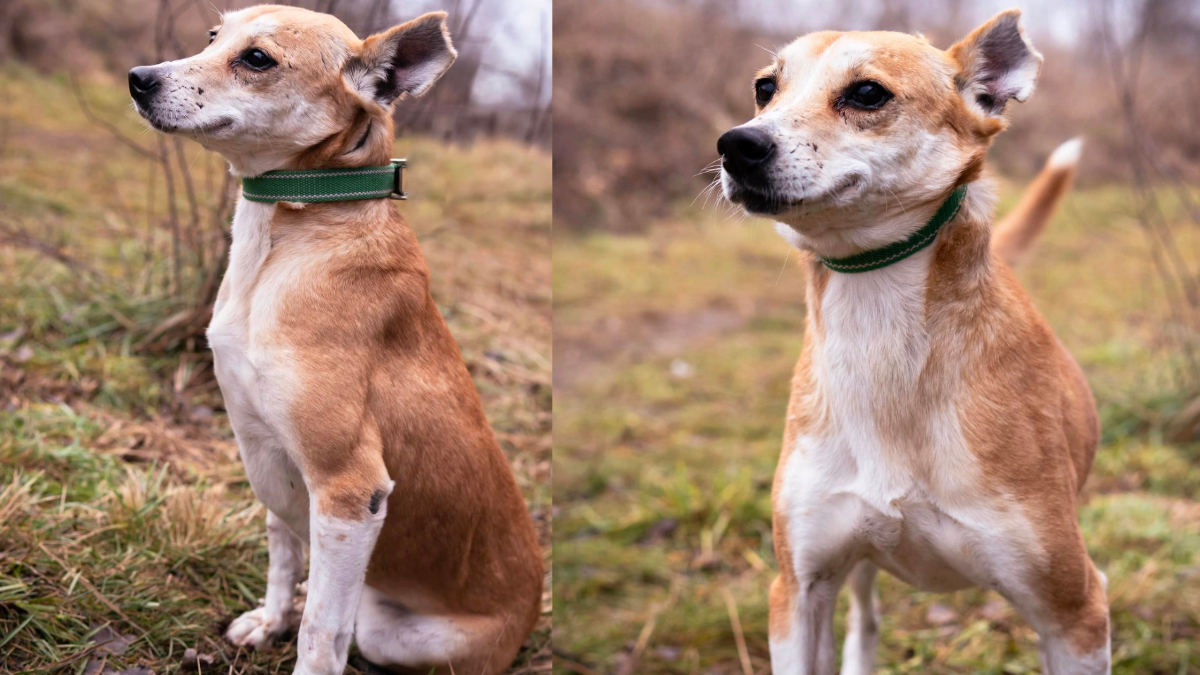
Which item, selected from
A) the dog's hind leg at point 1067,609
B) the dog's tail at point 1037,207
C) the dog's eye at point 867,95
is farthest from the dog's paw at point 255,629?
the dog's tail at point 1037,207

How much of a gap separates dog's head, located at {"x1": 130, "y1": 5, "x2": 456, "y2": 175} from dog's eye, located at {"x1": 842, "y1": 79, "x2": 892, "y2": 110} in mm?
1031

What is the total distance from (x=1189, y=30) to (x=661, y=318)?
28.4 feet

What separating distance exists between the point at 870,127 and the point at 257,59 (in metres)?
1.55

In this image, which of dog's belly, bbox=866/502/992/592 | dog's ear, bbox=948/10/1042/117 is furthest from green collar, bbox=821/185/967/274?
dog's belly, bbox=866/502/992/592

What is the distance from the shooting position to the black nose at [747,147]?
7.33ft

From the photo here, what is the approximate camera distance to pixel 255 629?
2.80 meters

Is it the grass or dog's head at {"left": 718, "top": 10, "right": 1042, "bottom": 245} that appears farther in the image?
the grass

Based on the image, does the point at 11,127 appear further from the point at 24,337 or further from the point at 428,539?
the point at 428,539

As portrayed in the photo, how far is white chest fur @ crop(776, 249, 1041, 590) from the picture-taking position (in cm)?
248

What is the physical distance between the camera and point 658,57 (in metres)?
12.7

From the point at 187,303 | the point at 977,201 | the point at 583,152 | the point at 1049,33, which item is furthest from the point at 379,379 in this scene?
the point at 1049,33

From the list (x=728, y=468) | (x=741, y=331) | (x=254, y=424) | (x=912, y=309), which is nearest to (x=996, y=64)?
(x=912, y=309)

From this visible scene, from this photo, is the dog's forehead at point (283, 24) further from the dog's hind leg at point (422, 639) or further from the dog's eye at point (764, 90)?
the dog's hind leg at point (422, 639)

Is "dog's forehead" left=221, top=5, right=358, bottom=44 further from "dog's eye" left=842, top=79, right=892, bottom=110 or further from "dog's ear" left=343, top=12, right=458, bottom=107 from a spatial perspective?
"dog's eye" left=842, top=79, right=892, bottom=110
